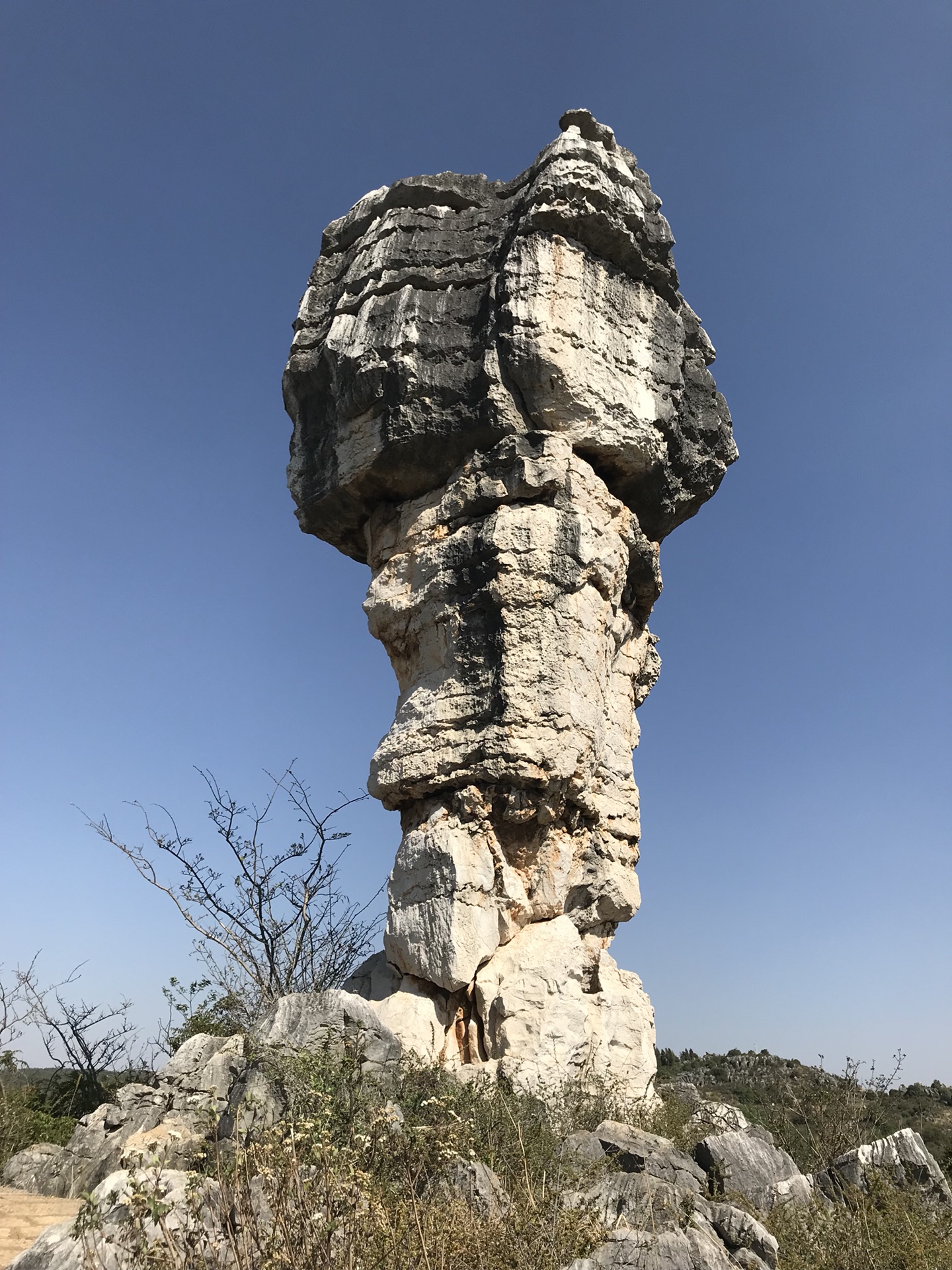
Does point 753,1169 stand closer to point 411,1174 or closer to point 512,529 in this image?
point 411,1174

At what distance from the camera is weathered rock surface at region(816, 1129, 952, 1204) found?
629 cm

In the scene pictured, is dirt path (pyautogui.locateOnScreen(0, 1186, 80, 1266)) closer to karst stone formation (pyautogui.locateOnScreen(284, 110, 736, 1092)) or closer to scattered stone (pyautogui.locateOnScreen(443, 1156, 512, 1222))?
scattered stone (pyautogui.locateOnScreen(443, 1156, 512, 1222))

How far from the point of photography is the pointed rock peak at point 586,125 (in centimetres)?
902

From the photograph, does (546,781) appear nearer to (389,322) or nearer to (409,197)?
(389,322)

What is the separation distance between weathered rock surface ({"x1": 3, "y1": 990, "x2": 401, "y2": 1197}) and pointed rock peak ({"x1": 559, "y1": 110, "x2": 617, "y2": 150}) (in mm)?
7913

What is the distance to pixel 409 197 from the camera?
9461mm

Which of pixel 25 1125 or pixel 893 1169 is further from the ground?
pixel 25 1125

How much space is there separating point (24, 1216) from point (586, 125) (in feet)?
31.4

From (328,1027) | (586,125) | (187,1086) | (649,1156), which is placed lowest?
(649,1156)

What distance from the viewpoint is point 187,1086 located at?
5.75 metres

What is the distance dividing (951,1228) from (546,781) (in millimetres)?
3516

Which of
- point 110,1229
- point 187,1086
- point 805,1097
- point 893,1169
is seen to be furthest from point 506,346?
point 805,1097

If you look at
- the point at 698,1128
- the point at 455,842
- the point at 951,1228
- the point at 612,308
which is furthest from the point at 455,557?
the point at 951,1228

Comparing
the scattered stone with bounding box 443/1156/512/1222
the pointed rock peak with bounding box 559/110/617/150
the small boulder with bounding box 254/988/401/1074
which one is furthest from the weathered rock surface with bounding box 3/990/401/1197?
the pointed rock peak with bounding box 559/110/617/150
